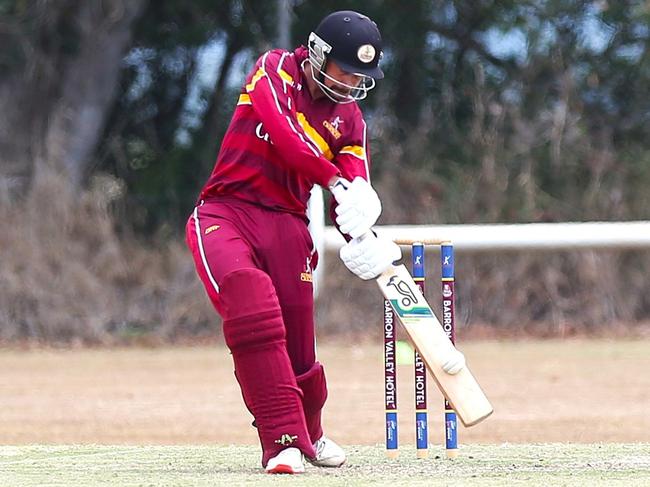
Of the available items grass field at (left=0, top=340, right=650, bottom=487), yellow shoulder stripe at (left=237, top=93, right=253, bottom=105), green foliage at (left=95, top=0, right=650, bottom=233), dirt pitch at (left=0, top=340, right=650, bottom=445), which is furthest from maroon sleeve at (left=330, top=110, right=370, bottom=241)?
green foliage at (left=95, top=0, right=650, bottom=233)

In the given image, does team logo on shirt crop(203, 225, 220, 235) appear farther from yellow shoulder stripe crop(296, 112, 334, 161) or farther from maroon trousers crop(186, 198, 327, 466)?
yellow shoulder stripe crop(296, 112, 334, 161)

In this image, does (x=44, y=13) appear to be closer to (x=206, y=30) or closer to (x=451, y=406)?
(x=206, y=30)

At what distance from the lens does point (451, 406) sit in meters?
4.92

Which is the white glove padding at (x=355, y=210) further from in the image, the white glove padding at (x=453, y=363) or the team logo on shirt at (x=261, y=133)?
the white glove padding at (x=453, y=363)

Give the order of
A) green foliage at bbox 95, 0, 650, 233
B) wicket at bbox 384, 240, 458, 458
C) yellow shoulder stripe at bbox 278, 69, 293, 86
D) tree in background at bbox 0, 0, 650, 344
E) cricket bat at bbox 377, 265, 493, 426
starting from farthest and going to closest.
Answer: green foliage at bbox 95, 0, 650, 233
tree in background at bbox 0, 0, 650, 344
wicket at bbox 384, 240, 458, 458
yellow shoulder stripe at bbox 278, 69, 293, 86
cricket bat at bbox 377, 265, 493, 426

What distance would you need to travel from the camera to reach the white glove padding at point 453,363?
4.84 metres

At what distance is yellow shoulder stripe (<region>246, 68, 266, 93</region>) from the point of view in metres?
5.01

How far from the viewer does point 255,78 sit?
5.03 metres

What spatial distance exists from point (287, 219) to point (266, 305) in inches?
16.8

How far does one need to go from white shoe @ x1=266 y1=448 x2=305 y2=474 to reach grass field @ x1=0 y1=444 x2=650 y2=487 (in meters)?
0.04

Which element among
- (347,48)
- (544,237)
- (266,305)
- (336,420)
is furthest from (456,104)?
(266,305)

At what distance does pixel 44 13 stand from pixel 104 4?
0.71 meters

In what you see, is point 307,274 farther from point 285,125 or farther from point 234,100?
point 234,100

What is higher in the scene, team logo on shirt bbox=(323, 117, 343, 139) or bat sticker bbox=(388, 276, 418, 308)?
team logo on shirt bbox=(323, 117, 343, 139)
